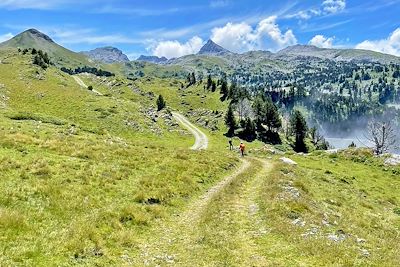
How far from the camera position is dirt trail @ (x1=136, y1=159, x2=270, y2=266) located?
53.1 feet

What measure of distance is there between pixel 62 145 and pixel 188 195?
51.1ft

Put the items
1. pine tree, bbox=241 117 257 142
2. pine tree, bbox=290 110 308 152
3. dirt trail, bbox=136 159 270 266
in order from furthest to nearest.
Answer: pine tree, bbox=241 117 257 142, pine tree, bbox=290 110 308 152, dirt trail, bbox=136 159 270 266

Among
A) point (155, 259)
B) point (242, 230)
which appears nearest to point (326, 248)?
point (242, 230)

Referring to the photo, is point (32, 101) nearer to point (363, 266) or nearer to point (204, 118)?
point (204, 118)

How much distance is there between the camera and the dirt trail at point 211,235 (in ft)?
53.1

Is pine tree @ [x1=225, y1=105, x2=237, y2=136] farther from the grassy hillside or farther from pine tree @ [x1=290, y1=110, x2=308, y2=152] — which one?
the grassy hillside

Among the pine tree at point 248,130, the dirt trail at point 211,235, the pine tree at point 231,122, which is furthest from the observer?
the pine tree at point 231,122

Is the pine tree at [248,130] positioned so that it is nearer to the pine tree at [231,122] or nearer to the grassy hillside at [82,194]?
the pine tree at [231,122]

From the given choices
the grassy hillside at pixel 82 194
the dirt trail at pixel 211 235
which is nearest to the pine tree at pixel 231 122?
the grassy hillside at pixel 82 194

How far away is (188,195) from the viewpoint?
28766mm

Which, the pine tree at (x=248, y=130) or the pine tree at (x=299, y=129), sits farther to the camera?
the pine tree at (x=248, y=130)

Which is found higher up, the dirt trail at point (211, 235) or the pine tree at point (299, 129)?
the dirt trail at point (211, 235)

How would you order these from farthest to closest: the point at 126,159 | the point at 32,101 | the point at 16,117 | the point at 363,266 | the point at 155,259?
the point at 32,101 < the point at 16,117 < the point at 126,159 < the point at 155,259 < the point at 363,266

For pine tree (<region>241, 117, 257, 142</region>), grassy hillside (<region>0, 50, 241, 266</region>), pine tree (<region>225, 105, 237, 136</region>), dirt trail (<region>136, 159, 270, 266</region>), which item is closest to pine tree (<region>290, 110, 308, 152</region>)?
pine tree (<region>241, 117, 257, 142</region>)
